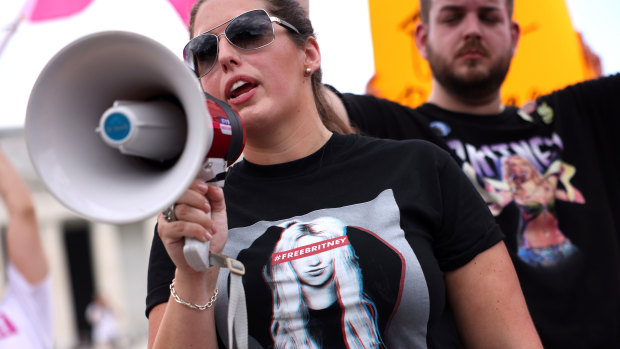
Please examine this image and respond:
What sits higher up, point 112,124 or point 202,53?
point 202,53

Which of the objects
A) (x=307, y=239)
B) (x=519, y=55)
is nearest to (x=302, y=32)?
(x=307, y=239)

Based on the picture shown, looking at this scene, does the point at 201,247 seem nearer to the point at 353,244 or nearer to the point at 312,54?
the point at 353,244

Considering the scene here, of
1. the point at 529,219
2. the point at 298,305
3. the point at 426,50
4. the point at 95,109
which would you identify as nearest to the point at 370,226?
the point at 298,305

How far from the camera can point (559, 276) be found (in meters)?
2.82

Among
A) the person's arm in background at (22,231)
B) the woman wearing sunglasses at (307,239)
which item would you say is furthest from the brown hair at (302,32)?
the person's arm in background at (22,231)

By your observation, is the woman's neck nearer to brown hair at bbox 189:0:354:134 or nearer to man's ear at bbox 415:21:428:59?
brown hair at bbox 189:0:354:134

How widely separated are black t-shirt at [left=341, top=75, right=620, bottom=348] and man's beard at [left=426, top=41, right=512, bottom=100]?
0.10 meters

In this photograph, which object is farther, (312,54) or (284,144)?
(312,54)

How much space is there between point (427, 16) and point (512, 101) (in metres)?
0.90

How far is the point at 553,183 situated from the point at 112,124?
1.97m

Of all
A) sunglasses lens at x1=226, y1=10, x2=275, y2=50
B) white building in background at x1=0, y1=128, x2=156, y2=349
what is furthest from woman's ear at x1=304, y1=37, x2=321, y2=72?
white building in background at x1=0, y1=128, x2=156, y2=349

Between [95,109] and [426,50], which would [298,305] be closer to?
[95,109]

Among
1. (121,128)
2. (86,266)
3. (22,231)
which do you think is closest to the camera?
(121,128)

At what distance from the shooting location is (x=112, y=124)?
1.59 metres
